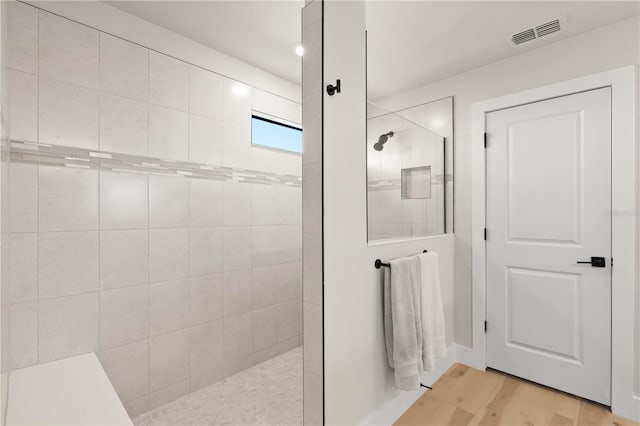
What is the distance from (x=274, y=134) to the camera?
2.78 metres

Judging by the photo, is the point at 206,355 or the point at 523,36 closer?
the point at 523,36

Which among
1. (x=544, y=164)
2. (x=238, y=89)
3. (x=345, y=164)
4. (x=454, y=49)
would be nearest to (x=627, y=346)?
(x=544, y=164)

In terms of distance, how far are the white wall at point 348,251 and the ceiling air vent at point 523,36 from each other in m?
1.23

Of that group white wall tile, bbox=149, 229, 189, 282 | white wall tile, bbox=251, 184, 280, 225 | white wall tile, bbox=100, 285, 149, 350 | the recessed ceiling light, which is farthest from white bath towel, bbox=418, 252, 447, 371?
white wall tile, bbox=100, 285, 149, 350

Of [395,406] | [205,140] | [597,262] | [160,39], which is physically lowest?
[395,406]

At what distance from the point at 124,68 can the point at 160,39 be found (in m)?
0.34

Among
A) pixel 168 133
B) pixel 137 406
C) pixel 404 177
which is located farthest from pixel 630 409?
pixel 168 133

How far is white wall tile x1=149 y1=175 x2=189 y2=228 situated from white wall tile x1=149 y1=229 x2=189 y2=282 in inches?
2.3

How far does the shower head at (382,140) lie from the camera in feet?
5.83

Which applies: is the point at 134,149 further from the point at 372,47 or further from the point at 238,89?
the point at 372,47

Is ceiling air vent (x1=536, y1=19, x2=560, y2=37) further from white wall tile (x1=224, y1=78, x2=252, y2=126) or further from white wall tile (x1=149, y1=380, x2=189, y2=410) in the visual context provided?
white wall tile (x1=149, y1=380, x2=189, y2=410)

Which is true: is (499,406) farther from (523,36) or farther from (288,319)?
(523,36)

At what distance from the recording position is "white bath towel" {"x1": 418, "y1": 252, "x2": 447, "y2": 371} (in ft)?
5.82

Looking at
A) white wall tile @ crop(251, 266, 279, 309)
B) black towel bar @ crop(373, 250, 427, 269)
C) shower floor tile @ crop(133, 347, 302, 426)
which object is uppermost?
black towel bar @ crop(373, 250, 427, 269)
